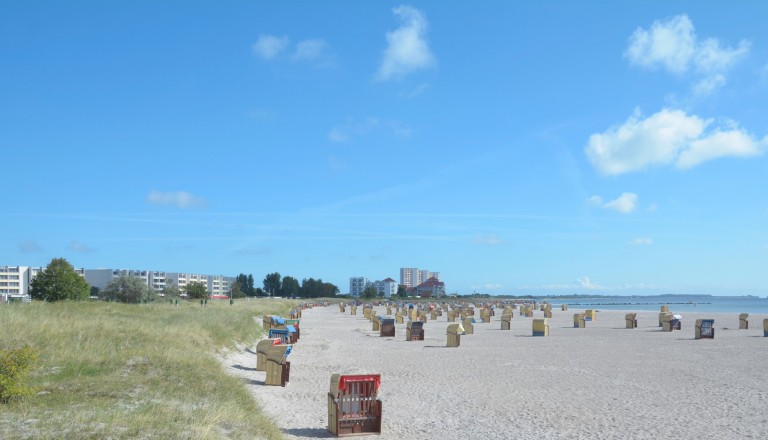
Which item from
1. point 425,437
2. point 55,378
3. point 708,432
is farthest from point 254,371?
point 708,432

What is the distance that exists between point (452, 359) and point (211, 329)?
7781 millimetres

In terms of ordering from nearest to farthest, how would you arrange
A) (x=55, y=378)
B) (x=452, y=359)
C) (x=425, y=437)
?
(x=425, y=437) → (x=55, y=378) → (x=452, y=359)

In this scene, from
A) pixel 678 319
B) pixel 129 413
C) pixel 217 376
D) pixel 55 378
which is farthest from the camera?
pixel 678 319

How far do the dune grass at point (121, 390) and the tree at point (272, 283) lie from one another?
149858 millimetres

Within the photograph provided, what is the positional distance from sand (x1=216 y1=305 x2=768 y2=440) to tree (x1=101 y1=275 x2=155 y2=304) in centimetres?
4039

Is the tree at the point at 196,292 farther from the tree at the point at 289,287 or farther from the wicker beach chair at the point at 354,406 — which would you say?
the tree at the point at 289,287

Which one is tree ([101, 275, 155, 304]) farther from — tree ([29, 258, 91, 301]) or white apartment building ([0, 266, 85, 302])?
white apartment building ([0, 266, 85, 302])

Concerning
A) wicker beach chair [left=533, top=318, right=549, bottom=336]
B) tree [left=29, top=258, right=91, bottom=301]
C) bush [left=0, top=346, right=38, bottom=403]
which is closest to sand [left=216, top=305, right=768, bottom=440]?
bush [left=0, top=346, right=38, bottom=403]

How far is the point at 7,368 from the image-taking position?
26.3 ft

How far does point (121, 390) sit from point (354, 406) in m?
3.35

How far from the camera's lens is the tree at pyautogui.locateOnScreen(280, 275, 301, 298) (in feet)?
544

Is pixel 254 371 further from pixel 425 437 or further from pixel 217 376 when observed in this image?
pixel 425 437

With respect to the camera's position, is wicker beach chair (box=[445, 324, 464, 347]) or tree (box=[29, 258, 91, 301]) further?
tree (box=[29, 258, 91, 301])

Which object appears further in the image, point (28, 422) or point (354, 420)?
point (354, 420)
